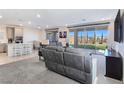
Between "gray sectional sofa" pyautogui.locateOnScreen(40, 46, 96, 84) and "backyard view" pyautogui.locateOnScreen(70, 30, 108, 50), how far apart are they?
189 inches

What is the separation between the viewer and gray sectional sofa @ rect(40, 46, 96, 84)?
8.73 feet

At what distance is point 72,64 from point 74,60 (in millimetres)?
168

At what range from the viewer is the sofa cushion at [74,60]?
9.01 feet

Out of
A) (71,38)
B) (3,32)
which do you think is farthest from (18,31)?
(71,38)

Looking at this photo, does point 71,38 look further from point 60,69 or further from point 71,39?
point 60,69

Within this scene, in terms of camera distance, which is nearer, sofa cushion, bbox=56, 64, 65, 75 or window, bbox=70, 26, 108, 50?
sofa cushion, bbox=56, 64, 65, 75

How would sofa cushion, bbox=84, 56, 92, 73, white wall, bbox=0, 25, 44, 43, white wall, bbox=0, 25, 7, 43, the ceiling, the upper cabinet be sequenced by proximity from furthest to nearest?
the upper cabinet < white wall, bbox=0, 25, 44, 43 < white wall, bbox=0, 25, 7, 43 < the ceiling < sofa cushion, bbox=84, 56, 92, 73

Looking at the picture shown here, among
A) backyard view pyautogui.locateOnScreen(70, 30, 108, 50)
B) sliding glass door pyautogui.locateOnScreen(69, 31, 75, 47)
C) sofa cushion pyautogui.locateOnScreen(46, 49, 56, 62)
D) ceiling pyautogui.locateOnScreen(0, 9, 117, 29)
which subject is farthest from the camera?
sliding glass door pyautogui.locateOnScreen(69, 31, 75, 47)

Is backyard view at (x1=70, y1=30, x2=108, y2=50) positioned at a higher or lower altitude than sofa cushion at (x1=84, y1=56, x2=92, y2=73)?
higher

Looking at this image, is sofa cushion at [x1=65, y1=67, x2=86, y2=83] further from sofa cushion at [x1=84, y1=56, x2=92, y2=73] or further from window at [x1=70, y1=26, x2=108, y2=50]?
window at [x1=70, y1=26, x2=108, y2=50]

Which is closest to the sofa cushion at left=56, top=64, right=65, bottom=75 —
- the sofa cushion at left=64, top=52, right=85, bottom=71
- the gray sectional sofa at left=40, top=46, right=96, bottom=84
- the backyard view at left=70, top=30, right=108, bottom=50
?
the gray sectional sofa at left=40, top=46, right=96, bottom=84

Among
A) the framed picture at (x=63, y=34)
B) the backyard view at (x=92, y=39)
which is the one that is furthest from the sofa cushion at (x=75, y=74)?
the framed picture at (x=63, y=34)
